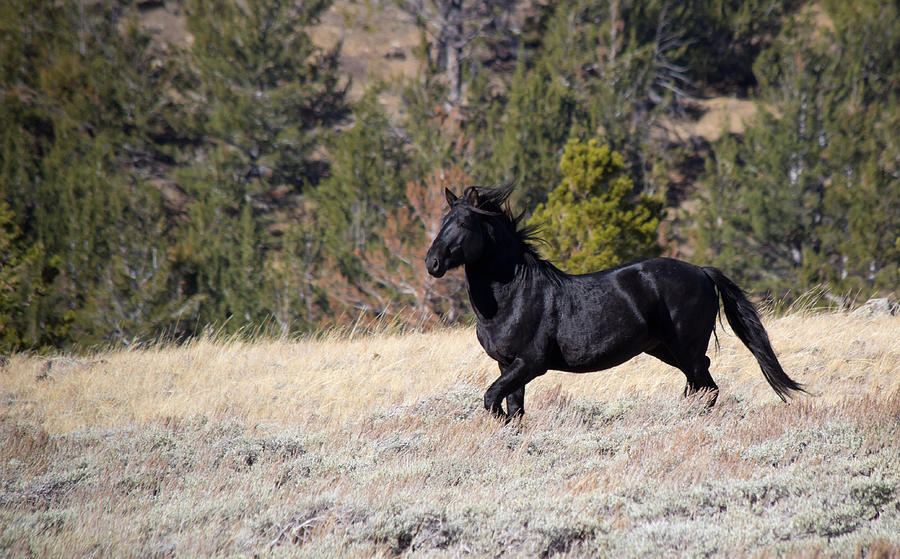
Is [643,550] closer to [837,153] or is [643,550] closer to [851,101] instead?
[837,153]

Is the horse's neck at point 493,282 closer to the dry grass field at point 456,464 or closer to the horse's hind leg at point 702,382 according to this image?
the dry grass field at point 456,464

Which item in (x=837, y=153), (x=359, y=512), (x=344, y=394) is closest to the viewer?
(x=359, y=512)

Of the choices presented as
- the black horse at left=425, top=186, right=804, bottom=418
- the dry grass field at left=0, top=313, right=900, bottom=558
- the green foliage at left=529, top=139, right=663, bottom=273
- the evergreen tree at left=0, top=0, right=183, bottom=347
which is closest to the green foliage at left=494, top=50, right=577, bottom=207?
the green foliage at left=529, top=139, right=663, bottom=273

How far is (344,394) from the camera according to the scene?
818 centimetres

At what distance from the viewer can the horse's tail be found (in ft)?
22.1

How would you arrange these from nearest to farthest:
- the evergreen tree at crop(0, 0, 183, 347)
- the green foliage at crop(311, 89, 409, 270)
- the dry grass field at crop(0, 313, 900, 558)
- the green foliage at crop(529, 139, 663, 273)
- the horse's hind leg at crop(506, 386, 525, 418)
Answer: the dry grass field at crop(0, 313, 900, 558) < the horse's hind leg at crop(506, 386, 525, 418) < the green foliage at crop(529, 139, 663, 273) < the green foliage at crop(311, 89, 409, 270) < the evergreen tree at crop(0, 0, 183, 347)

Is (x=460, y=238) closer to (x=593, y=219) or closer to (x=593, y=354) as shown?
(x=593, y=354)

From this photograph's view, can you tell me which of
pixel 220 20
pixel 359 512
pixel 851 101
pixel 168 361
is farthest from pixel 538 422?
pixel 220 20

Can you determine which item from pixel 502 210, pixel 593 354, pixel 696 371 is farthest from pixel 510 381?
pixel 696 371

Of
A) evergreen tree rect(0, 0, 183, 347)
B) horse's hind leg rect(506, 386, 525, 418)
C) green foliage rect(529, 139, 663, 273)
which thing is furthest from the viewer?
evergreen tree rect(0, 0, 183, 347)

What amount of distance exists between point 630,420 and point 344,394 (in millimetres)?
3107

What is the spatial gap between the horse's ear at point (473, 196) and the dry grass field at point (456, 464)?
1741mm

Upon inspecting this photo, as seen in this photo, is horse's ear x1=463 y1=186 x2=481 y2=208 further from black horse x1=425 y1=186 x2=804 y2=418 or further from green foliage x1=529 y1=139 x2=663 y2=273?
green foliage x1=529 y1=139 x2=663 y2=273

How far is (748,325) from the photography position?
695cm
